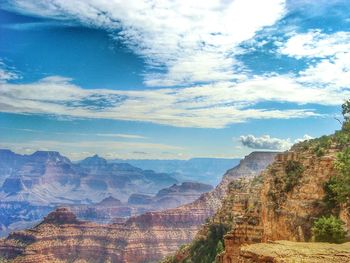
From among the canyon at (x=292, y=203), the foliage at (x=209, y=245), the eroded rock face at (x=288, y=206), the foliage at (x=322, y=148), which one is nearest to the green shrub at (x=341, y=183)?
the canyon at (x=292, y=203)

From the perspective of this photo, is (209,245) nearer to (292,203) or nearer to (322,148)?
(322,148)

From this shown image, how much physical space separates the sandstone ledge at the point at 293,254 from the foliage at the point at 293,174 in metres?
27.0

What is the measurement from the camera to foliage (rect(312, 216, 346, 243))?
33.2 meters

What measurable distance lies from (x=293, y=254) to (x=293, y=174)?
31326mm

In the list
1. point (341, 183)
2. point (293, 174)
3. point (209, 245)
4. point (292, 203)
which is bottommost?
point (209, 245)

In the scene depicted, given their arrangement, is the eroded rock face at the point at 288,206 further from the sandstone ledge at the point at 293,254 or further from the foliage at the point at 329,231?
the sandstone ledge at the point at 293,254

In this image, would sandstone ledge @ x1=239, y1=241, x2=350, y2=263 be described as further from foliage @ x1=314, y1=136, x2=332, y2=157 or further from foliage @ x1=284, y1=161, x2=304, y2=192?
foliage @ x1=314, y1=136, x2=332, y2=157

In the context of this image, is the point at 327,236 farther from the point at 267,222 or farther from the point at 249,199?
the point at 249,199

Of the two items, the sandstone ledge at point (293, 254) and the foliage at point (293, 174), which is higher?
the foliage at point (293, 174)

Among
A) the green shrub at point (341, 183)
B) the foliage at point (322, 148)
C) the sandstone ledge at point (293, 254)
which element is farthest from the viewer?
the foliage at point (322, 148)

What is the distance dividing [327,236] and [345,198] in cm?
615

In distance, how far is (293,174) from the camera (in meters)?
51.2

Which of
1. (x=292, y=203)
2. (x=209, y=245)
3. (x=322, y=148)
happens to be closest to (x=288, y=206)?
(x=292, y=203)

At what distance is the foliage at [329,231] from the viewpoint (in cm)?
3325
